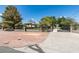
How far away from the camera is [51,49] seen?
3.69 m

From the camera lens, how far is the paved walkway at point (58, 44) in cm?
369

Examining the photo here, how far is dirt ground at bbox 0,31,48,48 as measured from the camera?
3.73 meters

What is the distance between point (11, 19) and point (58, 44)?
1.04 meters

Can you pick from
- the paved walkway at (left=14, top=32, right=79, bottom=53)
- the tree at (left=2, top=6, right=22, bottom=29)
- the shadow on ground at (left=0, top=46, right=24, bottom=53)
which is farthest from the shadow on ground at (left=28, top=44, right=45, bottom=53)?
the tree at (left=2, top=6, right=22, bottom=29)

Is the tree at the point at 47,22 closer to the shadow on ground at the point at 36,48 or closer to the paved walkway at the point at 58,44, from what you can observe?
the paved walkway at the point at 58,44

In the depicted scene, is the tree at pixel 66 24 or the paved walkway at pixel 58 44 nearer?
the paved walkway at pixel 58 44

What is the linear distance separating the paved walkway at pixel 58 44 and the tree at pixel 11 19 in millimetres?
495

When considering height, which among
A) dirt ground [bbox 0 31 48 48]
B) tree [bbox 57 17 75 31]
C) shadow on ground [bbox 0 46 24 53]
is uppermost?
tree [bbox 57 17 75 31]

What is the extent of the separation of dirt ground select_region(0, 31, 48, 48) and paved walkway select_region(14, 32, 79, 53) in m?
0.10

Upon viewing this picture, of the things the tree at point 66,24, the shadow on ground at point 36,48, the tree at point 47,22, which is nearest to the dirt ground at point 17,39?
the shadow on ground at point 36,48

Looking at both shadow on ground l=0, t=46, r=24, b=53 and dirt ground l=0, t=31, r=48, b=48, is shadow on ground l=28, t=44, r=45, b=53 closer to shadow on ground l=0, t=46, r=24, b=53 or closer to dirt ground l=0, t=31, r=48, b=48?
dirt ground l=0, t=31, r=48, b=48

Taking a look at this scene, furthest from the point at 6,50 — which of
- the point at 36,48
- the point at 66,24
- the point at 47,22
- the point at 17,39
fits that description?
the point at 66,24

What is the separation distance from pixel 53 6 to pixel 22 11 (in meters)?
0.60
